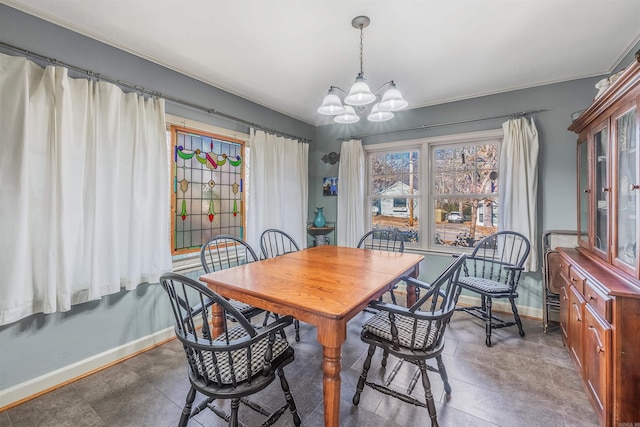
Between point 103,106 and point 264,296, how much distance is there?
1948mm

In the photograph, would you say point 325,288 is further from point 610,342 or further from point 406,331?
point 610,342

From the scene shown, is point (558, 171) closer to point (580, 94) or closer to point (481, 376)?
point (580, 94)

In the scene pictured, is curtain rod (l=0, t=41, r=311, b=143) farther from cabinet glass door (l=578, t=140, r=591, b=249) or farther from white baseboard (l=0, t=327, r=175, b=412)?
cabinet glass door (l=578, t=140, r=591, b=249)

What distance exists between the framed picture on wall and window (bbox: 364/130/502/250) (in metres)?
0.53

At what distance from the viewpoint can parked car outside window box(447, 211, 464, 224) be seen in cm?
356

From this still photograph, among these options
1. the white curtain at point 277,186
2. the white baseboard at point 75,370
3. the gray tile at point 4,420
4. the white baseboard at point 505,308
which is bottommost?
the gray tile at point 4,420

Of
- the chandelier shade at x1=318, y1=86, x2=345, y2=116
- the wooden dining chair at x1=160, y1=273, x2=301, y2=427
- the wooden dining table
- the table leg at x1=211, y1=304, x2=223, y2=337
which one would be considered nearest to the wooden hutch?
the wooden dining table

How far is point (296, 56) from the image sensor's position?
2.43 meters

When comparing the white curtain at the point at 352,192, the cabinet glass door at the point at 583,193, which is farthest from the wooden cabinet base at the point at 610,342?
the white curtain at the point at 352,192

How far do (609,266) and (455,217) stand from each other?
1843mm

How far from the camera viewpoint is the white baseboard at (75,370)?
1.79 meters

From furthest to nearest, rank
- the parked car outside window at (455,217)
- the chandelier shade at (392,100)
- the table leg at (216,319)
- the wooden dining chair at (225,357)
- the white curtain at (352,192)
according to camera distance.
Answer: the white curtain at (352,192) → the parked car outside window at (455,217) → the chandelier shade at (392,100) → the table leg at (216,319) → the wooden dining chair at (225,357)

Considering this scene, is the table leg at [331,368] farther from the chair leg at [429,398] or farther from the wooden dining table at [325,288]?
the chair leg at [429,398]

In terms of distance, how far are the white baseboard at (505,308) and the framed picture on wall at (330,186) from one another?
2292 millimetres
